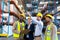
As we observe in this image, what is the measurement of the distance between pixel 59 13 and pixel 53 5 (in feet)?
2.91

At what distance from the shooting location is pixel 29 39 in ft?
16.4

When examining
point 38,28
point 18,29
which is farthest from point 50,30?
point 18,29

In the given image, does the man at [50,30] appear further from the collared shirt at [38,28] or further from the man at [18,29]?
the man at [18,29]

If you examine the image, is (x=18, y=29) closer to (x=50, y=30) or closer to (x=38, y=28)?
(x=38, y=28)

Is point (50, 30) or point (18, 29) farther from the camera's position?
point (18, 29)

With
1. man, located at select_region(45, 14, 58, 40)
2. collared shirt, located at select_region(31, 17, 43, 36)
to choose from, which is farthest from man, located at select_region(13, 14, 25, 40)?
man, located at select_region(45, 14, 58, 40)

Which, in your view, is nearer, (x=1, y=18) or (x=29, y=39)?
(x=29, y=39)

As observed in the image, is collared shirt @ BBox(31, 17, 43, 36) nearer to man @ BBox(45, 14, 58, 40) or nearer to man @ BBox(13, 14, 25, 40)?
man @ BBox(13, 14, 25, 40)

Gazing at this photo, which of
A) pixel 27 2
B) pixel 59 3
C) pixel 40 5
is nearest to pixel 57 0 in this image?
pixel 59 3

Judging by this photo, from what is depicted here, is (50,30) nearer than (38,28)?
Yes

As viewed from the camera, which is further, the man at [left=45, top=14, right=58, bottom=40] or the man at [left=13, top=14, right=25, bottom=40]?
the man at [left=13, top=14, right=25, bottom=40]

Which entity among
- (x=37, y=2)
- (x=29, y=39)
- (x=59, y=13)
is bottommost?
(x=29, y=39)

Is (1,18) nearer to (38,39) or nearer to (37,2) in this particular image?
(37,2)

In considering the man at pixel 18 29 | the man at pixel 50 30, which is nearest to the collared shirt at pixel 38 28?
the man at pixel 18 29
